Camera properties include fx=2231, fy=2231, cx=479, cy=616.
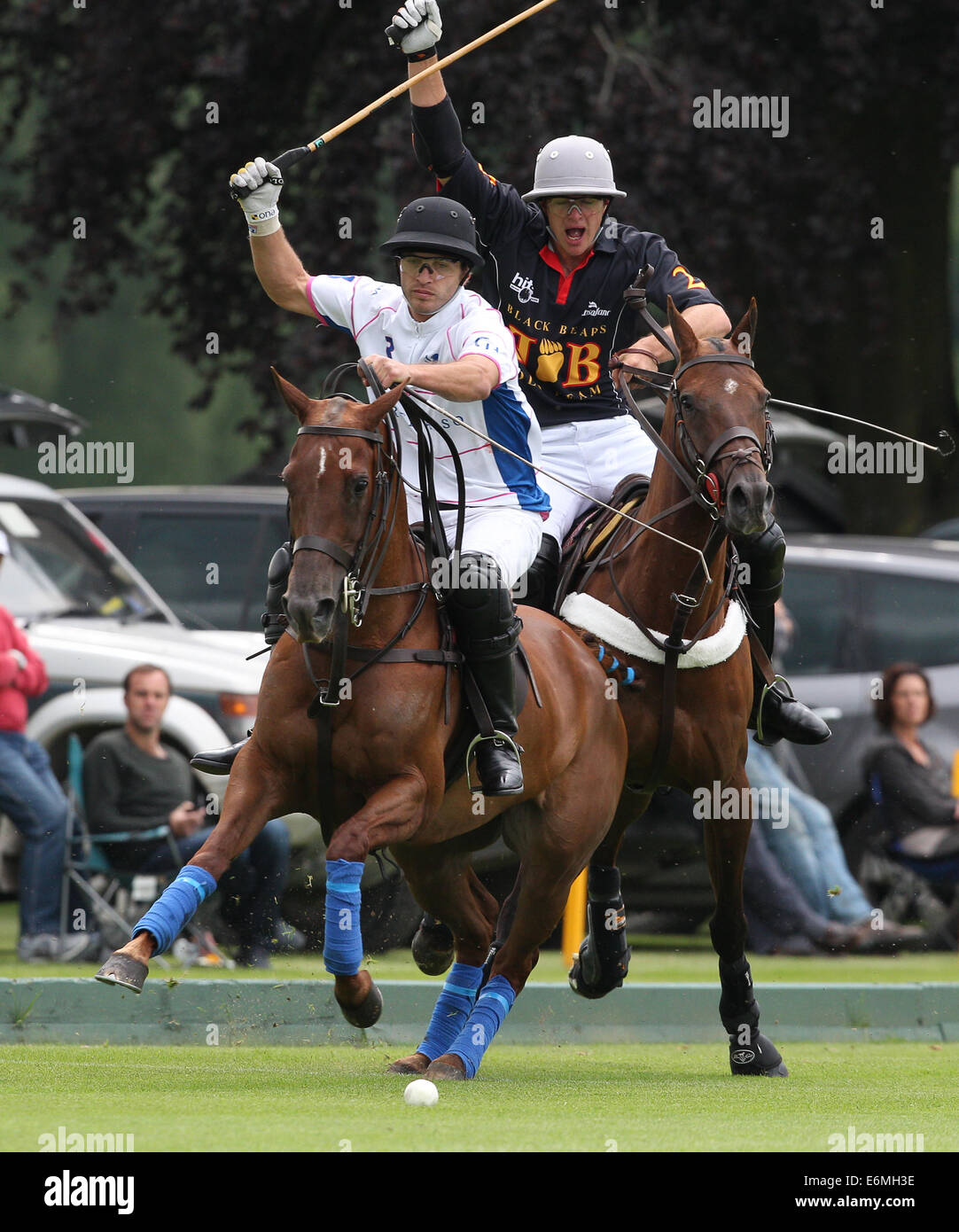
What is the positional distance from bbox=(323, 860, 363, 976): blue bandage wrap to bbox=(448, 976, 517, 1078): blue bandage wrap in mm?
804

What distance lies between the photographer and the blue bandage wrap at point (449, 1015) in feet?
25.0

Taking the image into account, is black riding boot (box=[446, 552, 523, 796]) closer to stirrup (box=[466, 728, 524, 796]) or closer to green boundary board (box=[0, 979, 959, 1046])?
stirrup (box=[466, 728, 524, 796])

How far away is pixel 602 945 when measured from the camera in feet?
28.0

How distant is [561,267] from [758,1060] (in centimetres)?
307

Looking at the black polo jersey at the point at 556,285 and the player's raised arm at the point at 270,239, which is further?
the black polo jersey at the point at 556,285

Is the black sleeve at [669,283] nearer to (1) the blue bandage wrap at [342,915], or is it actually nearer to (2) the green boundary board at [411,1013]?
(1) the blue bandage wrap at [342,915]

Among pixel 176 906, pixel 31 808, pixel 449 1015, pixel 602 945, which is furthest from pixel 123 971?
pixel 31 808

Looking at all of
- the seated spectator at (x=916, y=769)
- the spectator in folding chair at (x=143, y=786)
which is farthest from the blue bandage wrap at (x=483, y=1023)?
the seated spectator at (x=916, y=769)

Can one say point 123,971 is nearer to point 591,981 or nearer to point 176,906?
point 176,906

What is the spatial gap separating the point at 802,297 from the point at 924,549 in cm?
257

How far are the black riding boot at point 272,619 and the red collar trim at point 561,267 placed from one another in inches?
66.1

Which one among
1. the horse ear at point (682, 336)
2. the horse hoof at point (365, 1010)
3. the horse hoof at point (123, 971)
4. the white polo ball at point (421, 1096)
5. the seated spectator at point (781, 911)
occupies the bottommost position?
the seated spectator at point (781, 911)
